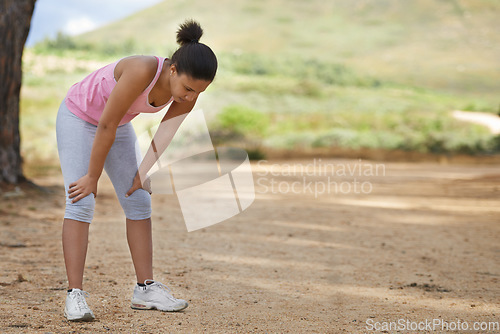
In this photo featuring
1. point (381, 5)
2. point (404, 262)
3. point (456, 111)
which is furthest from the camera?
point (381, 5)

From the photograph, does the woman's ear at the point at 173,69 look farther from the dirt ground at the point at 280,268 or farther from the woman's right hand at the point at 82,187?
the dirt ground at the point at 280,268

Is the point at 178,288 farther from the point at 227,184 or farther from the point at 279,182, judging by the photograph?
the point at 279,182

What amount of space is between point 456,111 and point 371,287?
24.3m

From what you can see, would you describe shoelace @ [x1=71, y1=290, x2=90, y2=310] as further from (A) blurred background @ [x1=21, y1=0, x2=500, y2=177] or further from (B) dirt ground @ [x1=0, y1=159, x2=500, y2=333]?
(A) blurred background @ [x1=21, y1=0, x2=500, y2=177]

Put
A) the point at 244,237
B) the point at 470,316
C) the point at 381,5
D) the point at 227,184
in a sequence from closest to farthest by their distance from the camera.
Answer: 1. the point at 470,316
2. the point at 244,237
3. the point at 227,184
4. the point at 381,5

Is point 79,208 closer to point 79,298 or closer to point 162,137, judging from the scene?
point 79,298

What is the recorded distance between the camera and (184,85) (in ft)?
8.10

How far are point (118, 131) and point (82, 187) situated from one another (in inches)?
14.1

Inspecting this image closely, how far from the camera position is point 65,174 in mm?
2596

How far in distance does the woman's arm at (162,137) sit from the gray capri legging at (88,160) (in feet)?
0.13

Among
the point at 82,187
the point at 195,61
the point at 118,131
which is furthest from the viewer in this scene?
the point at 118,131

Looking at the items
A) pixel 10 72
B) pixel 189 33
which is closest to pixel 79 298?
pixel 189 33

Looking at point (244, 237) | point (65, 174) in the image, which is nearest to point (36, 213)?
point (244, 237)

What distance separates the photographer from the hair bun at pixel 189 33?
101 inches
